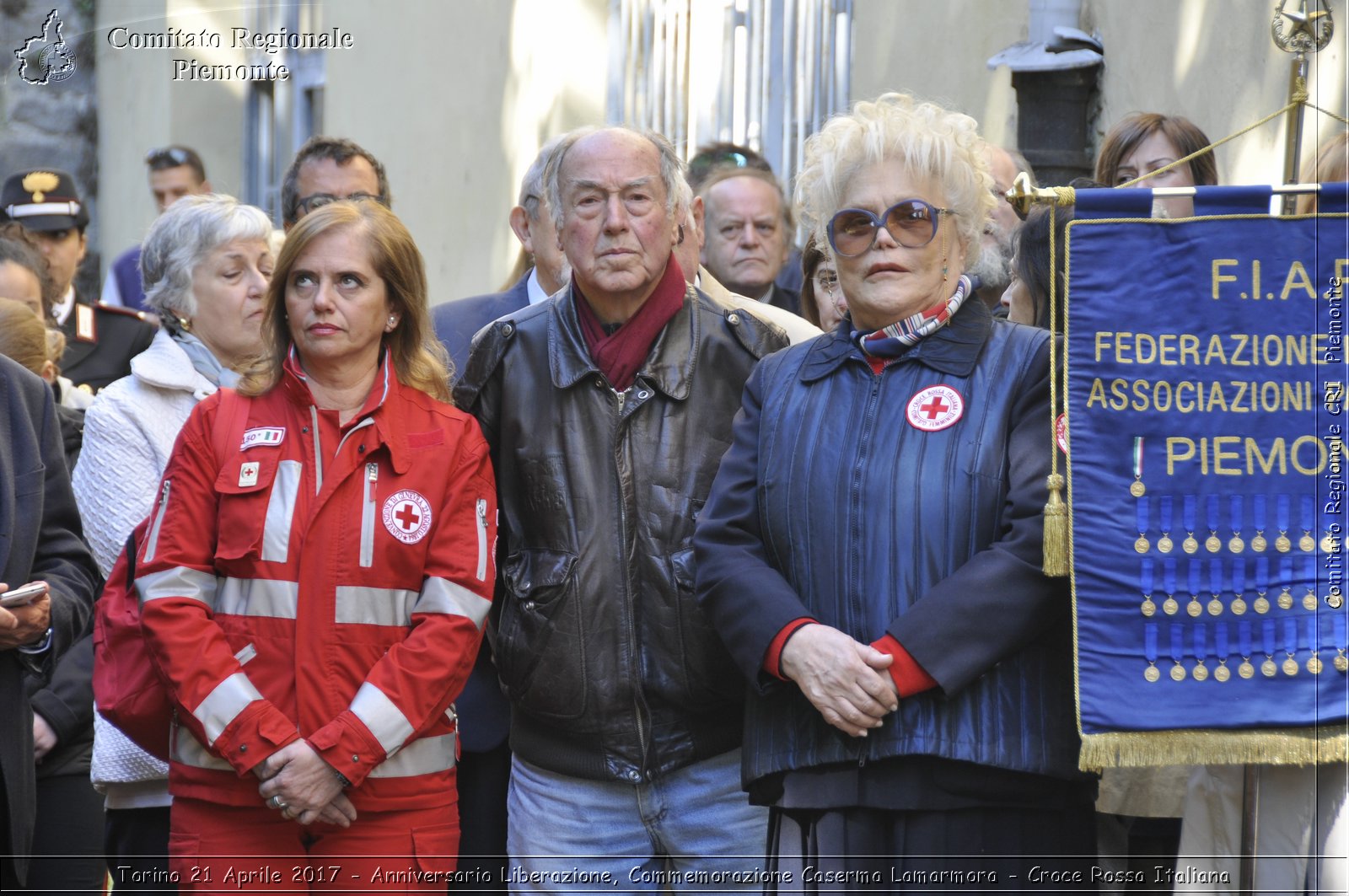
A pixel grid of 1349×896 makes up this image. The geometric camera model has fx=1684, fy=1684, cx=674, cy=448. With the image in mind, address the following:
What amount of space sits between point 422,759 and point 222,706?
0.49m

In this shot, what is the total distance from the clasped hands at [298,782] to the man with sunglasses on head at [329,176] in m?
2.92

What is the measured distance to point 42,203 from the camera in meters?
8.02

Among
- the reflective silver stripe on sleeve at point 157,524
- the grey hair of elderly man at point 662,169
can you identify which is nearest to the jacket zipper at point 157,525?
the reflective silver stripe on sleeve at point 157,524

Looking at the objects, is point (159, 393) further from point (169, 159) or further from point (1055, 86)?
point (169, 159)

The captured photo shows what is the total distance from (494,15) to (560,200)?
705 centimetres

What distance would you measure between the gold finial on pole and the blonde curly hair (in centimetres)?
65

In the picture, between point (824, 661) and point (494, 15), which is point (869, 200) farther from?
point (494, 15)

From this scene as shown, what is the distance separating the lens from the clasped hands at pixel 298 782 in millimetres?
3729

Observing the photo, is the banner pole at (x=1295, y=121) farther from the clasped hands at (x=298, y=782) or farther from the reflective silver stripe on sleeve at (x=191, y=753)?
the reflective silver stripe on sleeve at (x=191, y=753)

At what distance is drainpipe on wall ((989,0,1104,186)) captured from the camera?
722cm

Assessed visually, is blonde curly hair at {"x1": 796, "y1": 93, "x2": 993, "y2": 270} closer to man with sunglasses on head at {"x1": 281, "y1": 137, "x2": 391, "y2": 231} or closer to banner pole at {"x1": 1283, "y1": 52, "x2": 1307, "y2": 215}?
banner pole at {"x1": 1283, "y1": 52, "x2": 1307, "y2": 215}

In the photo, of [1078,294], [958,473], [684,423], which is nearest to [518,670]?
[684,423]

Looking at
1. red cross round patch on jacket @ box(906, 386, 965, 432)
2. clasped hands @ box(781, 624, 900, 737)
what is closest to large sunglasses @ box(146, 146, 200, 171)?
red cross round patch on jacket @ box(906, 386, 965, 432)

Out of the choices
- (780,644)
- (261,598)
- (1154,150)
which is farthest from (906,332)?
(1154,150)
